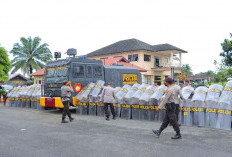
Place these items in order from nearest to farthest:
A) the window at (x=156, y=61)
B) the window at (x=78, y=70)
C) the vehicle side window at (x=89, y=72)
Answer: the window at (x=78, y=70) → the vehicle side window at (x=89, y=72) → the window at (x=156, y=61)

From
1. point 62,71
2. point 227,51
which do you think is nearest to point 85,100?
point 62,71

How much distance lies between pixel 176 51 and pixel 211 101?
31063 mm

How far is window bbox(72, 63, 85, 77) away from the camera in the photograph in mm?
13492

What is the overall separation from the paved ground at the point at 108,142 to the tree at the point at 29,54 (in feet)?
117

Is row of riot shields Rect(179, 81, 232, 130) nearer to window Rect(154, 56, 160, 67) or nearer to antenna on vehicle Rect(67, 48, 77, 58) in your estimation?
antenna on vehicle Rect(67, 48, 77, 58)

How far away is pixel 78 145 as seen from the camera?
6496mm

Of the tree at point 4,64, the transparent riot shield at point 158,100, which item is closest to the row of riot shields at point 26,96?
the transparent riot shield at point 158,100

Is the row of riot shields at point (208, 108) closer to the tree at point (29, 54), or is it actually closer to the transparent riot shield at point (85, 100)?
the transparent riot shield at point (85, 100)

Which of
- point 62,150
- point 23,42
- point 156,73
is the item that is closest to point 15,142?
point 62,150

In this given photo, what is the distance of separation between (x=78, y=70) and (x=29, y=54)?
31.8m

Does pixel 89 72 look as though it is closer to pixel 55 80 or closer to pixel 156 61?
pixel 55 80

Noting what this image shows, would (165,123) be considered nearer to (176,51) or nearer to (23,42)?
(176,51)

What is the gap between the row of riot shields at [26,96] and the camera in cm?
1650

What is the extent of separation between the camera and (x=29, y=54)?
4262cm
